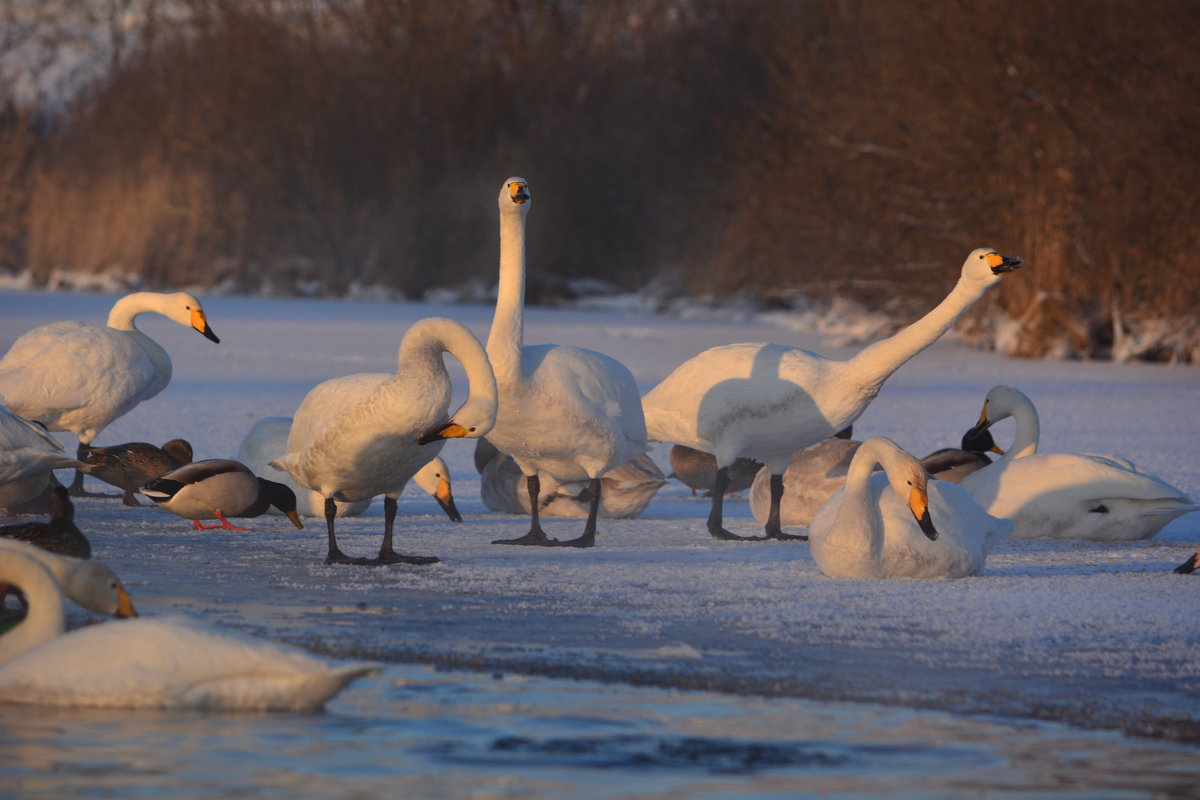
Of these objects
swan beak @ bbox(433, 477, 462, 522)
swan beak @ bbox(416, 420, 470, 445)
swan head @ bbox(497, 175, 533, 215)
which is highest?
swan head @ bbox(497, 175, 533, 215)

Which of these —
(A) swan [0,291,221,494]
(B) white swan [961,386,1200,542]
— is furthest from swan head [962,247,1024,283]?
(A) swan [0,291,221,494]

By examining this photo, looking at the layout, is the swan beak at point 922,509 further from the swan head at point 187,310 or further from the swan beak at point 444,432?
the swan head at point 187,310

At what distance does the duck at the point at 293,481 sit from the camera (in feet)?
23.4

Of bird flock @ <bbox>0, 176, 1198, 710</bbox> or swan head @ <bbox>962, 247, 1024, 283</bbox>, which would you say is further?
swan head @ <bbox>962, 247, 1024, 283</bbox>

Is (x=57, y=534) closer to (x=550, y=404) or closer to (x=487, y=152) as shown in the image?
(x=550, y=404)

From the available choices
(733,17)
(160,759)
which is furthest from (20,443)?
(733,17)

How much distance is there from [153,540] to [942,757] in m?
3.86

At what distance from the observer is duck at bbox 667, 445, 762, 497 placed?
27.3ft

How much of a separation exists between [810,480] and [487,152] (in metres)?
25.3

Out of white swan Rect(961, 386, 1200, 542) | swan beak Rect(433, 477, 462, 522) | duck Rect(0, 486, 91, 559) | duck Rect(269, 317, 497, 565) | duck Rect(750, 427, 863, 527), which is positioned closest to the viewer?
duck Rect(0, 486, 91, 559)

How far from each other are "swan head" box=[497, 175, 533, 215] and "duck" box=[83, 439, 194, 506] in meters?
1.86

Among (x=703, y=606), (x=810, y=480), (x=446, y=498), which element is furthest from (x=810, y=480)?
(x=703, y=606)

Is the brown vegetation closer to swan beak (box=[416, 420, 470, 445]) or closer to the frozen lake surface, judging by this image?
the frozen lake surface

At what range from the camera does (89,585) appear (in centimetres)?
404
